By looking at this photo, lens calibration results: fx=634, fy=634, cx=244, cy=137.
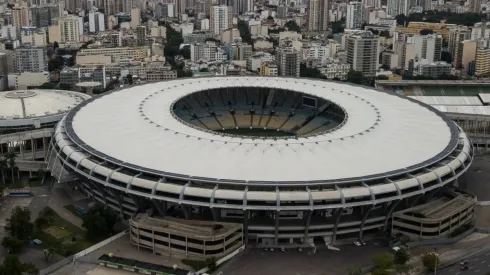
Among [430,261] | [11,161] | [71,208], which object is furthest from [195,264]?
[11,161]

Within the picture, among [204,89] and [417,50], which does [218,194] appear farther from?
[417,50]

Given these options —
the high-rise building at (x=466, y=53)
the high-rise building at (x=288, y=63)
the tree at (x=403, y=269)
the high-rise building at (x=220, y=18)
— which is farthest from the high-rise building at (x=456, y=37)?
the tree at (x=403, y=269)

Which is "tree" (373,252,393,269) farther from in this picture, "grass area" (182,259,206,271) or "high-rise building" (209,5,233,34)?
"high-rise building" (209,5,233,34)

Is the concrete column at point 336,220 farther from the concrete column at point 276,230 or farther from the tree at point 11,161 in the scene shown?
the tree at point 11,161

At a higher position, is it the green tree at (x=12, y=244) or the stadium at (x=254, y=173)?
the stadium at (x=254, y=173)

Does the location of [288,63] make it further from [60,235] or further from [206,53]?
[60,235]

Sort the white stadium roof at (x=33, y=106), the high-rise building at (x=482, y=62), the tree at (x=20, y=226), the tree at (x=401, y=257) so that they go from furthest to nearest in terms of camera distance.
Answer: the high-rise building at (x=482, y=62)
the white stadium roof at (x=33, y=106)
the tree at (x=20, y=226)
the tree at (x=401, y=257)

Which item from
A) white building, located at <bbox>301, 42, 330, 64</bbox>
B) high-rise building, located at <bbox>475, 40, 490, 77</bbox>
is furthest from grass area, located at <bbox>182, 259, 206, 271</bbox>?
white building, located at <bbox>301, 42, 330, 64</bbox>

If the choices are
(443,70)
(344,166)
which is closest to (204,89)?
(344,166)
